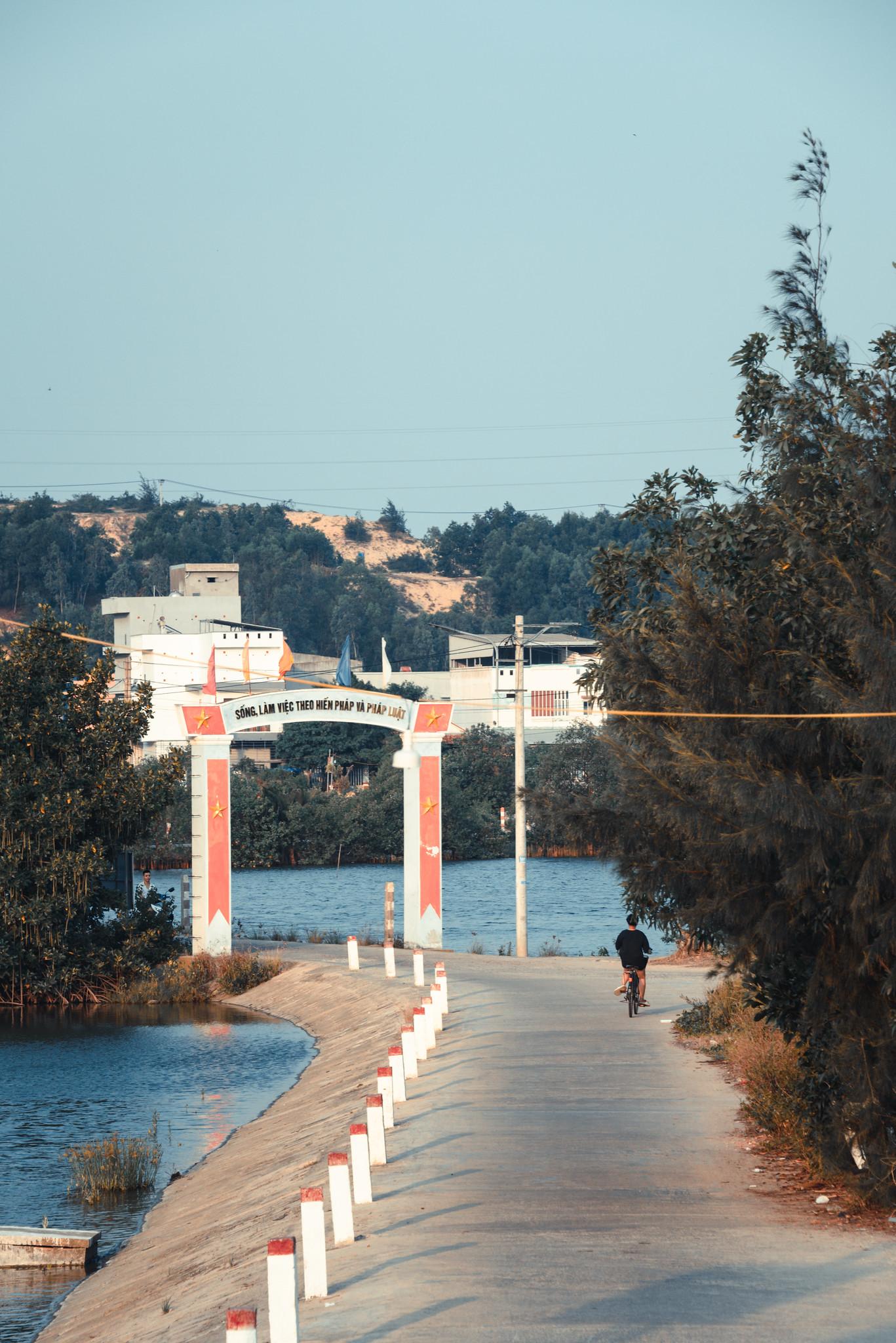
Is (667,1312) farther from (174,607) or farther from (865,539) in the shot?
(174,607)

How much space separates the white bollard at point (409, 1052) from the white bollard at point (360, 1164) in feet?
18.3

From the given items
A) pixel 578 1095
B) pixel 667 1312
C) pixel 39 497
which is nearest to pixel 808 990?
pixel 667 1312

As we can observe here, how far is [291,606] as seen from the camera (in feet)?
570

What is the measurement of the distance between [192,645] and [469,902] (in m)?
56.3

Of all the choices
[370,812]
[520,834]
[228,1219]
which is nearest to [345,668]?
[520,834]

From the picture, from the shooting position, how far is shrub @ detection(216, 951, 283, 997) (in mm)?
35531

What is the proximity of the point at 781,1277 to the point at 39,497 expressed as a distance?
19905 cm

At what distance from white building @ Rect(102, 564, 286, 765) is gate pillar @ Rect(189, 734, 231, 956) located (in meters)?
49.9

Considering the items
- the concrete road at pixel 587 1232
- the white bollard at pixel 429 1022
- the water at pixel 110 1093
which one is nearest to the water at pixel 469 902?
the water at pixel 110 1093

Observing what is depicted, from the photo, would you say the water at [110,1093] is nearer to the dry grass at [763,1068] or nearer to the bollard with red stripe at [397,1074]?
the bollard with red stripe at [397,1074]

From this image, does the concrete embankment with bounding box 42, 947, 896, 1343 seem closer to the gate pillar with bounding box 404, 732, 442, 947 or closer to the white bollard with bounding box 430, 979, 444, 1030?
the white bollard with bounding box 430, 979, 444, 1030

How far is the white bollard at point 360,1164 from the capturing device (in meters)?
12.2

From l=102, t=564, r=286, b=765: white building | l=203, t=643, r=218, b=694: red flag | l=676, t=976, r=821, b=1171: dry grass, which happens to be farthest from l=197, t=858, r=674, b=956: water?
l=676, t=976, r=821, b=1171: dry grass

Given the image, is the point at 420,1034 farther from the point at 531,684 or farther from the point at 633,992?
the point at 531,684
